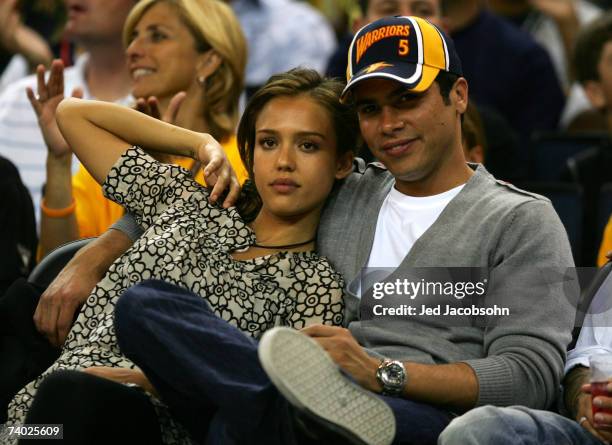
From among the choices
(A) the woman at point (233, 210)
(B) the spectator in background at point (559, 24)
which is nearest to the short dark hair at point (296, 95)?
(A) the woman at point (233, 210)

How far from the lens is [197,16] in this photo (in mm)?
4414

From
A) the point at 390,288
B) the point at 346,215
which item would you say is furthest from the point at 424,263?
the point at 346,215

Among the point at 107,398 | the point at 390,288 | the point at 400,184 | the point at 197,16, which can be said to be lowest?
the point at 107,398

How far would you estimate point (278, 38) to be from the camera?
6.34 m

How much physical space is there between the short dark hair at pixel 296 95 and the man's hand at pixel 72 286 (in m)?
0.38

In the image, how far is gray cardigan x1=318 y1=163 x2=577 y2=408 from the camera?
114 inches

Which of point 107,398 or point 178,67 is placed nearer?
point 107,398

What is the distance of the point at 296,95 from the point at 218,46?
3.44 feet

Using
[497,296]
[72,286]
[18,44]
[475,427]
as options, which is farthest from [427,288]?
[18,44]

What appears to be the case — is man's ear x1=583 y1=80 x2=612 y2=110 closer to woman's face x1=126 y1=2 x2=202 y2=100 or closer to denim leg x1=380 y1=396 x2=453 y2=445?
woman's face x1=126 y1=2 x2=202 y2=100

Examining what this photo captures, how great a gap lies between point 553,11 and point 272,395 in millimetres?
3994

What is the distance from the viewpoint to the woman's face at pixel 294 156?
10.9 ft

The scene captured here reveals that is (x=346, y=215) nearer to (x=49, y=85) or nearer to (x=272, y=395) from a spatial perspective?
(x=272, y=395)

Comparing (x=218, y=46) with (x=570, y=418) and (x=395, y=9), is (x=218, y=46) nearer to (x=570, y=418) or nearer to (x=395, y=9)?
(x=395, y=9)
